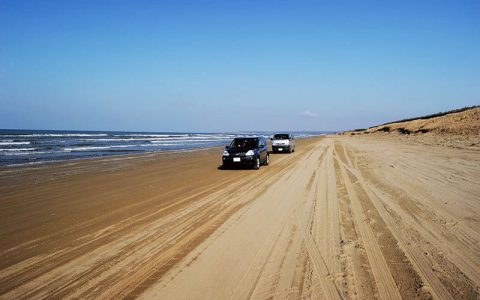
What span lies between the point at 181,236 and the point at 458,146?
2492 centimetres

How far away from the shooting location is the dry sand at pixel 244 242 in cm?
391

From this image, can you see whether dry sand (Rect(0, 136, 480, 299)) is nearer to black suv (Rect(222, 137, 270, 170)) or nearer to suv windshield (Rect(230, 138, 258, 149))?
black suv (Rect(222, 137, 270, 170))

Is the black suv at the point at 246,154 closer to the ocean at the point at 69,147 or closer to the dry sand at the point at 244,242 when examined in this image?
the dry sand at the point at 244,242

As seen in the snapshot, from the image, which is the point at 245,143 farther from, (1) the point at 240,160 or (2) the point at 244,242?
(2) the point at 244,242

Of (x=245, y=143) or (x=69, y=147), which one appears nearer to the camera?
(x=245, y=143)

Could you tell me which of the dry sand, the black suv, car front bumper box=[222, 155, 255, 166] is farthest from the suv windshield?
the dry sand

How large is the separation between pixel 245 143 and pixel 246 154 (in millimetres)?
2008

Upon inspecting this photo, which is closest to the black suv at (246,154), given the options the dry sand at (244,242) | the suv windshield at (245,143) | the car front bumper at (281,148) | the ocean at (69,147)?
the suv windshield at (245,143)

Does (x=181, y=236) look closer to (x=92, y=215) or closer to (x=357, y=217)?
(x=92, y=215)

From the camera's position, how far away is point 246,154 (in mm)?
16734

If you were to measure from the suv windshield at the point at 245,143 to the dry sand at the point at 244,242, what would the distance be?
24.6ft

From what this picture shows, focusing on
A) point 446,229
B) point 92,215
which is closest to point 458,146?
point 446,229

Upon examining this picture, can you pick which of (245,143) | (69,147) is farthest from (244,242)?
(69,147)

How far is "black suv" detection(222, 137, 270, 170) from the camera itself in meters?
A: 16.7
